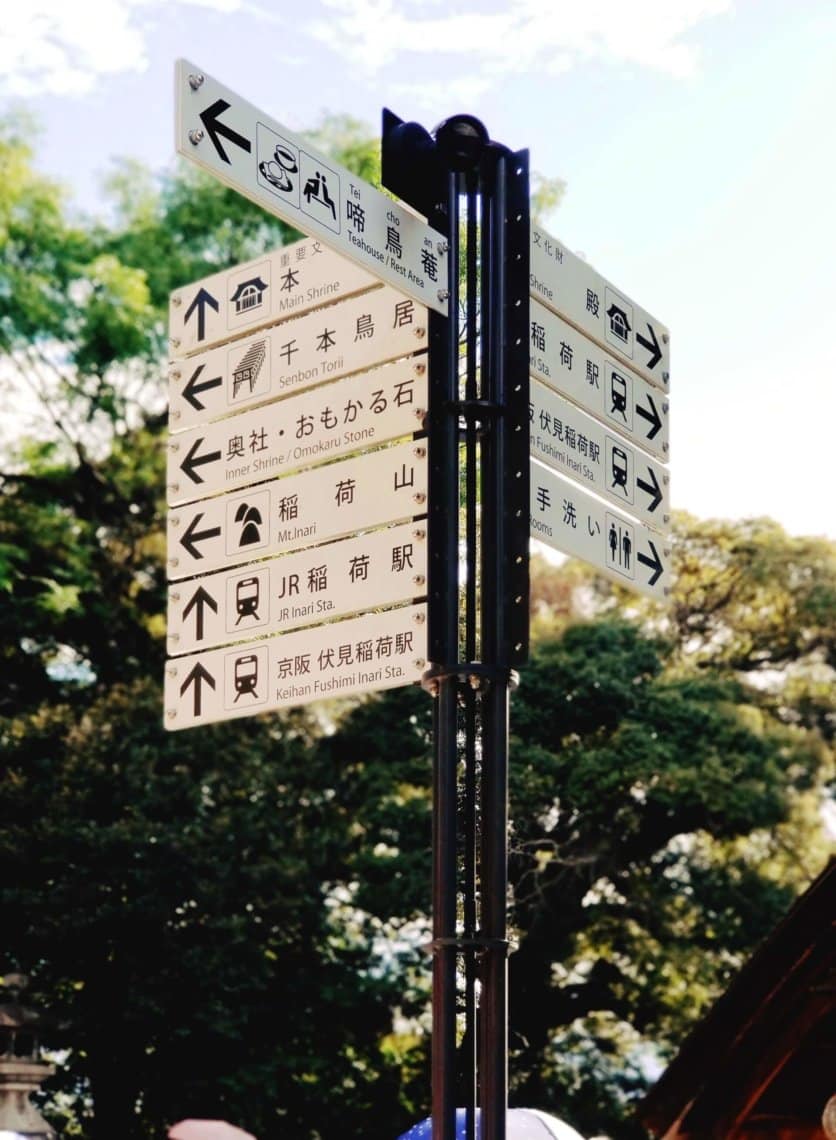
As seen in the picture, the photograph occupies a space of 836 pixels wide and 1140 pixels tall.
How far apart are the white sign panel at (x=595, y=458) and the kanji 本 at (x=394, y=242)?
0.54m

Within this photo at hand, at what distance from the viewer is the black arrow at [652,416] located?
4.99 meters

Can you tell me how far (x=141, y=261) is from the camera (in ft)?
83.7

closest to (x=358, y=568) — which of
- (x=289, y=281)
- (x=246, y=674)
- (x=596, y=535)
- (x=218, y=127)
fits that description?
(x=246, y=674)

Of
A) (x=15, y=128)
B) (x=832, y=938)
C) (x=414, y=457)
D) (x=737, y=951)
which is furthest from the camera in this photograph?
(x=15, y=128)

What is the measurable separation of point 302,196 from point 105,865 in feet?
58.1

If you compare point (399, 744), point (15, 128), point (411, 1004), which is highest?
point (15, 128)

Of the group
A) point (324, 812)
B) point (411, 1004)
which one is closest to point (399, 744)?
point (324, 812)

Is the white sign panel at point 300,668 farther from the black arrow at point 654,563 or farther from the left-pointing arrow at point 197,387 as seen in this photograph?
the black arrow at point 654,563

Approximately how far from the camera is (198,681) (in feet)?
14.5

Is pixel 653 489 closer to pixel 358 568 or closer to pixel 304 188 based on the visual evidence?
pixel 358 568

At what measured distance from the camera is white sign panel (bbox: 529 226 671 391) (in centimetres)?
462

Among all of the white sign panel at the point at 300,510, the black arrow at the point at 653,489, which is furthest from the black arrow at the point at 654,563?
the white sign panel at the point at 300,510

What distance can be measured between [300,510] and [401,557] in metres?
0.40

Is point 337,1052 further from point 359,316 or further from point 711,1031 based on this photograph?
point 359,316
